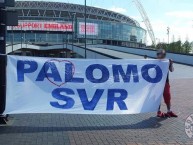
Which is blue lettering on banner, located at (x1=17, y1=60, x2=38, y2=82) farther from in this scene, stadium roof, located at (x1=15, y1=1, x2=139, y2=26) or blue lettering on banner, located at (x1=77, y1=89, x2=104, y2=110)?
stadium roof, located at (x1=15, y1=1, x2=139, y2=26)

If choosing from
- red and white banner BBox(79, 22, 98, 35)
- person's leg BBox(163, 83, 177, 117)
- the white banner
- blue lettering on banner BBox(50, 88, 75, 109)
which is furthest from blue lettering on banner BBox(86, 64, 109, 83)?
red and white banner BBox(79, 22, 98, 35)

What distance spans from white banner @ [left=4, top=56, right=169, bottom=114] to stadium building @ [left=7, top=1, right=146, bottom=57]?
4765 inches

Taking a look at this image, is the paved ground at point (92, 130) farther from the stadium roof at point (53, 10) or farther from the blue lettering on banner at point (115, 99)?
Result: the stadium roof at point (53, 10)

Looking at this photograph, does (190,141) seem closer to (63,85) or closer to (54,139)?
(54,139)

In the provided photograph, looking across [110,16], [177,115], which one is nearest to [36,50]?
[110,16]

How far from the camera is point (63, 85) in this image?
897cm

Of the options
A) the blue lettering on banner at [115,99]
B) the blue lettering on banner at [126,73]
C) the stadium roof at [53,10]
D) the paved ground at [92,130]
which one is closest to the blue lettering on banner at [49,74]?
the paved ground at [92,130]

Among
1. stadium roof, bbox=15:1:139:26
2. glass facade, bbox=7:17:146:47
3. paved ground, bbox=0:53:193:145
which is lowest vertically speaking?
paved ground, bbox=0:53:193:145

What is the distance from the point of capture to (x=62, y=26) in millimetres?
136375

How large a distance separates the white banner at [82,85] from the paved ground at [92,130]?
1.06 ft

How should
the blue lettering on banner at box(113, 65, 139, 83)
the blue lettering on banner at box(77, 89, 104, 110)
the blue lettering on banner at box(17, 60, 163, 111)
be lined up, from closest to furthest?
the blue lettering on banner at box(17, 60, 163, 111) → the blue lettering on banner at box(77, 89, 104, 110) → the blue lettering on banner at box(113, 65, 139, 83)

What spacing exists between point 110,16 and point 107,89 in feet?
487

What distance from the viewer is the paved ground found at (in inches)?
288

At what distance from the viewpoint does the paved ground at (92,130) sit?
7.30 meters
